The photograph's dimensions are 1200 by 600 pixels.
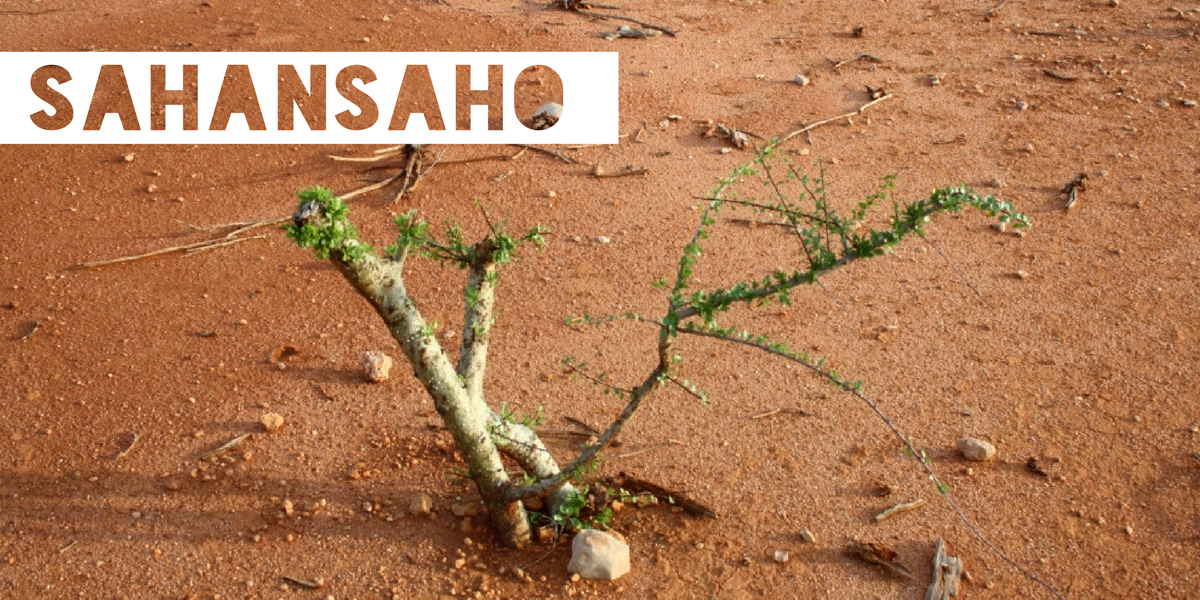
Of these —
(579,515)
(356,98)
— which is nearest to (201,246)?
(356,98)

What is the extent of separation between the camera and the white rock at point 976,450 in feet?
15.8

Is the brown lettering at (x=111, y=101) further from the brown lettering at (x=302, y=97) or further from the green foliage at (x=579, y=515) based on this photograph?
the green foliage at (x=579, y=515)

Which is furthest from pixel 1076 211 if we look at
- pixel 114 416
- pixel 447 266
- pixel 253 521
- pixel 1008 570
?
pixel 114 416

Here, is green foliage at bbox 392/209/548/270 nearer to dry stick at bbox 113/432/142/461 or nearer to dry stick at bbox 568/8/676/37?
dry stick at bbox 113/432/142/461

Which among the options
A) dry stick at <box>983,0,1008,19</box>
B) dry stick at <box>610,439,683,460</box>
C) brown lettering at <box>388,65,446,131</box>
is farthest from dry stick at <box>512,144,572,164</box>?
dry stick at <box>983,0,1008,19</box>

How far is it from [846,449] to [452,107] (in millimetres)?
4513

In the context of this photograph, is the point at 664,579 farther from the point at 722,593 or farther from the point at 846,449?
the point at 846,449

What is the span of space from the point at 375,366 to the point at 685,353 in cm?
160

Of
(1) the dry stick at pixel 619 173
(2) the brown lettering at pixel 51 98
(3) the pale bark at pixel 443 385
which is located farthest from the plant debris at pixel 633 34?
(3) the pale bark at pixel 443 385

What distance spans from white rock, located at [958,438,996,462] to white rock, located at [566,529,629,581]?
67.7 inches

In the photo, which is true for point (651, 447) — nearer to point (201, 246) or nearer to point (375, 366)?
point (375, 366)

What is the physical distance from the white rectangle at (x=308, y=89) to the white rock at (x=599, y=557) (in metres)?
4.05

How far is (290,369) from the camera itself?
211 inches

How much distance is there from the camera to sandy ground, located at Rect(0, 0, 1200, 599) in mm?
4352
